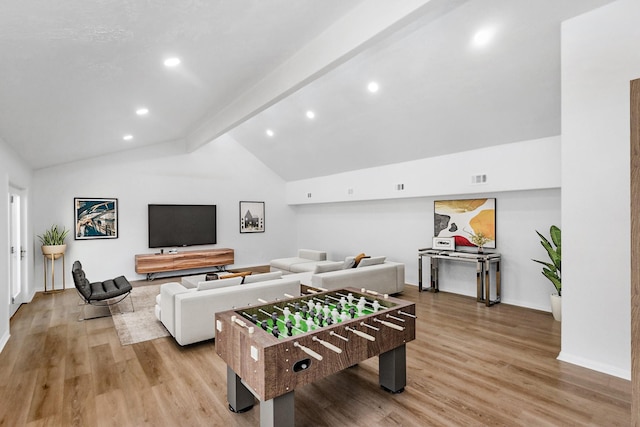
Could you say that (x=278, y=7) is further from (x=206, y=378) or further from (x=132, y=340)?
(x=132, y=340)

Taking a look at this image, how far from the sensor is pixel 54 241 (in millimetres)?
6480

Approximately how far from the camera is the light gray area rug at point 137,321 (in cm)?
411

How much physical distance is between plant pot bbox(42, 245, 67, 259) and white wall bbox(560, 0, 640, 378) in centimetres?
796

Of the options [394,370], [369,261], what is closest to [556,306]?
[369,261]

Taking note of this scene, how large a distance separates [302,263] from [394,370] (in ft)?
16.2

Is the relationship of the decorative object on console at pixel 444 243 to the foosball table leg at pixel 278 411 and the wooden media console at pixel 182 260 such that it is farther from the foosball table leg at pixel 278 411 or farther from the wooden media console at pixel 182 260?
the wooden media console at pixel 182 260

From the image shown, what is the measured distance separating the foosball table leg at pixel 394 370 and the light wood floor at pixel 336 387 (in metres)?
0.07

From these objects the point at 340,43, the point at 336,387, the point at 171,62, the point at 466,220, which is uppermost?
the point at 340,43

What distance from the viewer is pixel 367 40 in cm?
270

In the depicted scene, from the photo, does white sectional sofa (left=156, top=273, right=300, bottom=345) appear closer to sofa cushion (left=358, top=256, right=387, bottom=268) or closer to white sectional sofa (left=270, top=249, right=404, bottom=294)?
white sectional sofa (left=270, top=249, right=404, bottom=294)

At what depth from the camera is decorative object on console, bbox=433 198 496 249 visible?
562 cm

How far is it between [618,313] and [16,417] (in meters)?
4.97

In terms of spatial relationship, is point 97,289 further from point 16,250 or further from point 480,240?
point 480,240

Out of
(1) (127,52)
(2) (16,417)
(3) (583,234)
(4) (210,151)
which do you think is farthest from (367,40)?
(4) (210,151)
